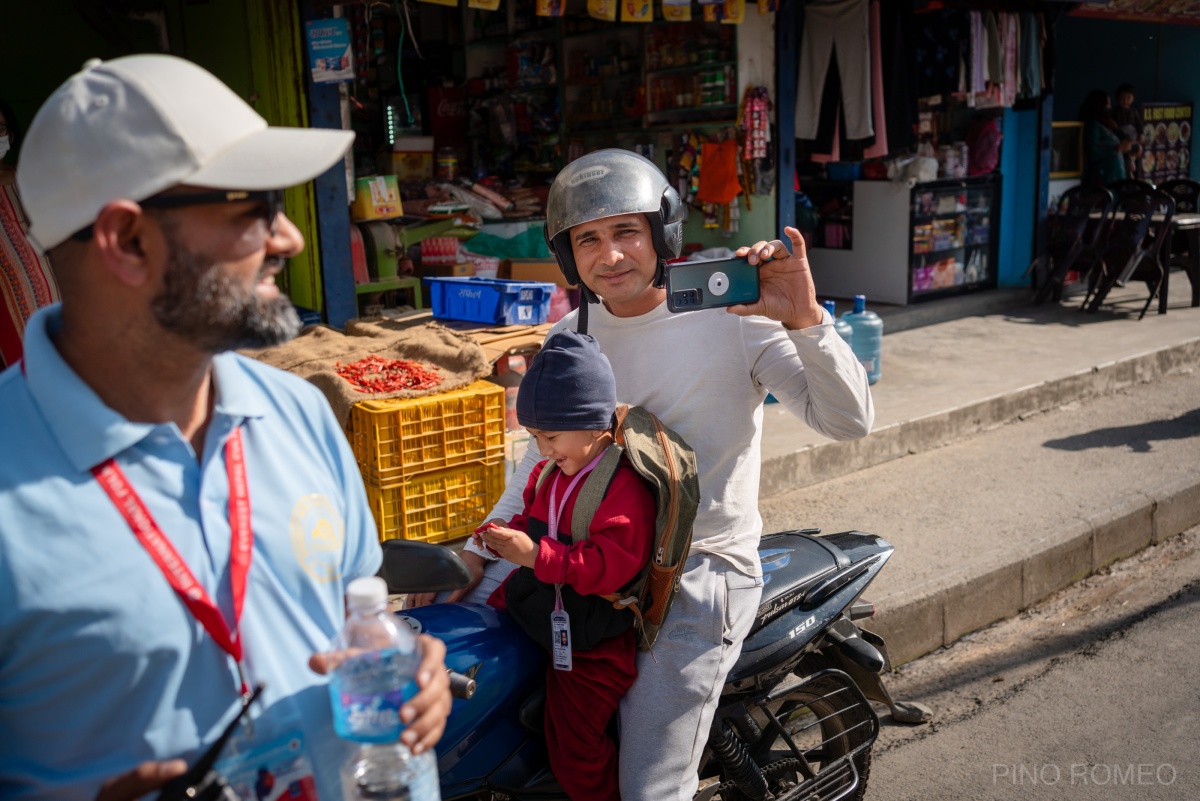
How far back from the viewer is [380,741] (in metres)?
1.46

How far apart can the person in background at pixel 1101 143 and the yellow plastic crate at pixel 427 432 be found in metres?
9.88

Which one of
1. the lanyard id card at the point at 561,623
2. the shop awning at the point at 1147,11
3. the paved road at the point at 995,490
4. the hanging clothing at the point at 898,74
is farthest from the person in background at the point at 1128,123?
the lanyard id card at the point at 561,623

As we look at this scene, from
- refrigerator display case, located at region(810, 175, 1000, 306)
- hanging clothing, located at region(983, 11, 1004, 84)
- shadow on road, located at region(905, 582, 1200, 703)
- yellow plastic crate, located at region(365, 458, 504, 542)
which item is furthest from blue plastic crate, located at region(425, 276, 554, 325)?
hanging clothing, located at region(983, 11, 1004, 84)

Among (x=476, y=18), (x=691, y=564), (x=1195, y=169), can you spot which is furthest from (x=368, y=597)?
(x=1195, y=169)

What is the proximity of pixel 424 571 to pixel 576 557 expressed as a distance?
414 millimetres

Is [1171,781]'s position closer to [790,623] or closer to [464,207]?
[790,623]

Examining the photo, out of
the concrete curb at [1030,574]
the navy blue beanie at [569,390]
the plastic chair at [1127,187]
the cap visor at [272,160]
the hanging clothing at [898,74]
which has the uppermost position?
the hanging clothing at [898,74]

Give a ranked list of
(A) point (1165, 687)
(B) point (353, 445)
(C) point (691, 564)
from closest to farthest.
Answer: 1. (C) point (691, 564)
2. (A) point (1165, 687)
3. (B) point (353, 445)

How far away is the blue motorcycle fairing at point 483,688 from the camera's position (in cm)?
230

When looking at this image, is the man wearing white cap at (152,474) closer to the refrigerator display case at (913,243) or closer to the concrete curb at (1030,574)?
the concrete curb at (1030,574)

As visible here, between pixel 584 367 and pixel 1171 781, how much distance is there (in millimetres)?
2655

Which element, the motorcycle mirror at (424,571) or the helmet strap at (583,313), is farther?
the helmet strap at (583,313)

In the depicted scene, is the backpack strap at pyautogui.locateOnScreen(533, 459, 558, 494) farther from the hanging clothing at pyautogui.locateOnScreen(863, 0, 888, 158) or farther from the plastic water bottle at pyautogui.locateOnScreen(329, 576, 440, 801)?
the hanging clothing at pyautogui.locateOnScreen(863, 0, 888, 158)

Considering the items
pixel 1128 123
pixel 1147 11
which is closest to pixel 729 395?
pixel 1128 123
